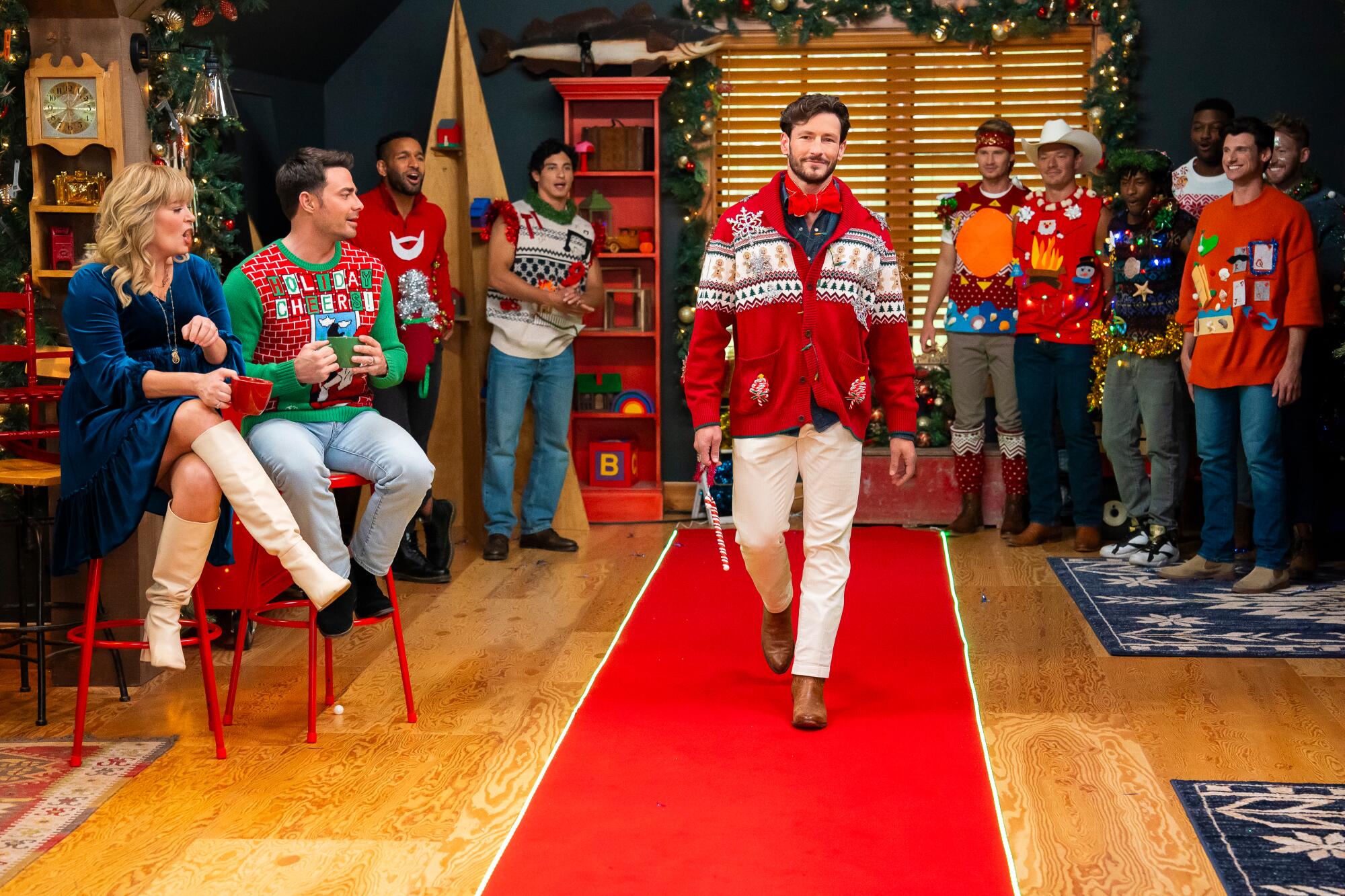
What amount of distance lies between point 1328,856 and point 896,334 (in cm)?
159

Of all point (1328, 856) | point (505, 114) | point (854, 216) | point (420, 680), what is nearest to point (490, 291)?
point (505, 114)

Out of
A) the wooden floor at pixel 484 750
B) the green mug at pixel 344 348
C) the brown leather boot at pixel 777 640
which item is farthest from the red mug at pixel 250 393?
the brown leather boot at pixel 777 640

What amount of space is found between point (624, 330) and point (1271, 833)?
4.54 m

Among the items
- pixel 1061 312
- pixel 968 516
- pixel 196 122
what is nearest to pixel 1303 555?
pixel 1061 312

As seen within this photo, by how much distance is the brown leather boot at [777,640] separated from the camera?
12.9 feet

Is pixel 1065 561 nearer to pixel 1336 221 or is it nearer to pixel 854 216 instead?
pixel 1336 221

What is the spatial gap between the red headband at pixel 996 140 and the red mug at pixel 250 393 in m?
3.86

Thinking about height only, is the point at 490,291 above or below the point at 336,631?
above

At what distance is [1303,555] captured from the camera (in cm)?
543

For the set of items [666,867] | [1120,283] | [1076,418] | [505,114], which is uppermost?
[505,114]

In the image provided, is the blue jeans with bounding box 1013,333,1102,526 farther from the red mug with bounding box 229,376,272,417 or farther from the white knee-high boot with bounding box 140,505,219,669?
the white knee-high boot with bounding box 140,505,219,669

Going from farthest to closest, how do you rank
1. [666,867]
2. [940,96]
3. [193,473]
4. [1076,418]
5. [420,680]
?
[940,96]
[1076,418]
[420,680]
[193,473]
[666,867]

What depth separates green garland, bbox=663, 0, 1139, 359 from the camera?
22.5 feet

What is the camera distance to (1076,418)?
5.98 meters
